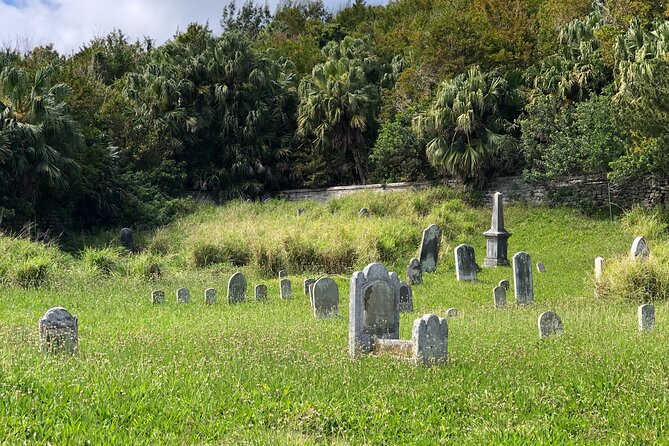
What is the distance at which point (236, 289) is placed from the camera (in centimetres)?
1544

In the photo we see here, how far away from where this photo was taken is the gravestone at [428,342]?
8070 mm

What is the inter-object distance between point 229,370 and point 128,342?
217cm

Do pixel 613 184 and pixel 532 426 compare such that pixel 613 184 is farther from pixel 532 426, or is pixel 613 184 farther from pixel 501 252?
pixel 532 426

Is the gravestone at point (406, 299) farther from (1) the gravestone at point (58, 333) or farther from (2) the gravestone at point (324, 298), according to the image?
(1) the gravestone at point (58, 333)

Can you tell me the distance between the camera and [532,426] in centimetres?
611

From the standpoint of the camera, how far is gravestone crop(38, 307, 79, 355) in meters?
7.95

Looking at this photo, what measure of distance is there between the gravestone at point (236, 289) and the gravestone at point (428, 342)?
7.66 meters

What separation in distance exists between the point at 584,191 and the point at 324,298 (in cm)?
2002

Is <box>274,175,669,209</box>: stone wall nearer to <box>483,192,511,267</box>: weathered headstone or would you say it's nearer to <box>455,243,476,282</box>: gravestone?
<box>483,192,511,267</box>: weathered headstone

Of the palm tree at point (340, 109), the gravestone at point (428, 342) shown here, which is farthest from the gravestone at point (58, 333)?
the palm tree at point (340, 109)

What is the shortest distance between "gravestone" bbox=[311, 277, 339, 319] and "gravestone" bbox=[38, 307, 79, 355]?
494 cm

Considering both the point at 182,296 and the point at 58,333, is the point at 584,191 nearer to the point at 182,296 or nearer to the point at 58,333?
the point at 182,296

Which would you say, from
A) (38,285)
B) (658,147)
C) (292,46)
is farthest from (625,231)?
(292,46)

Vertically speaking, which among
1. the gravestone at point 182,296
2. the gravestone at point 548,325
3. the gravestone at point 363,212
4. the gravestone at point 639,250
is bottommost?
the gravestone at point 182,296
